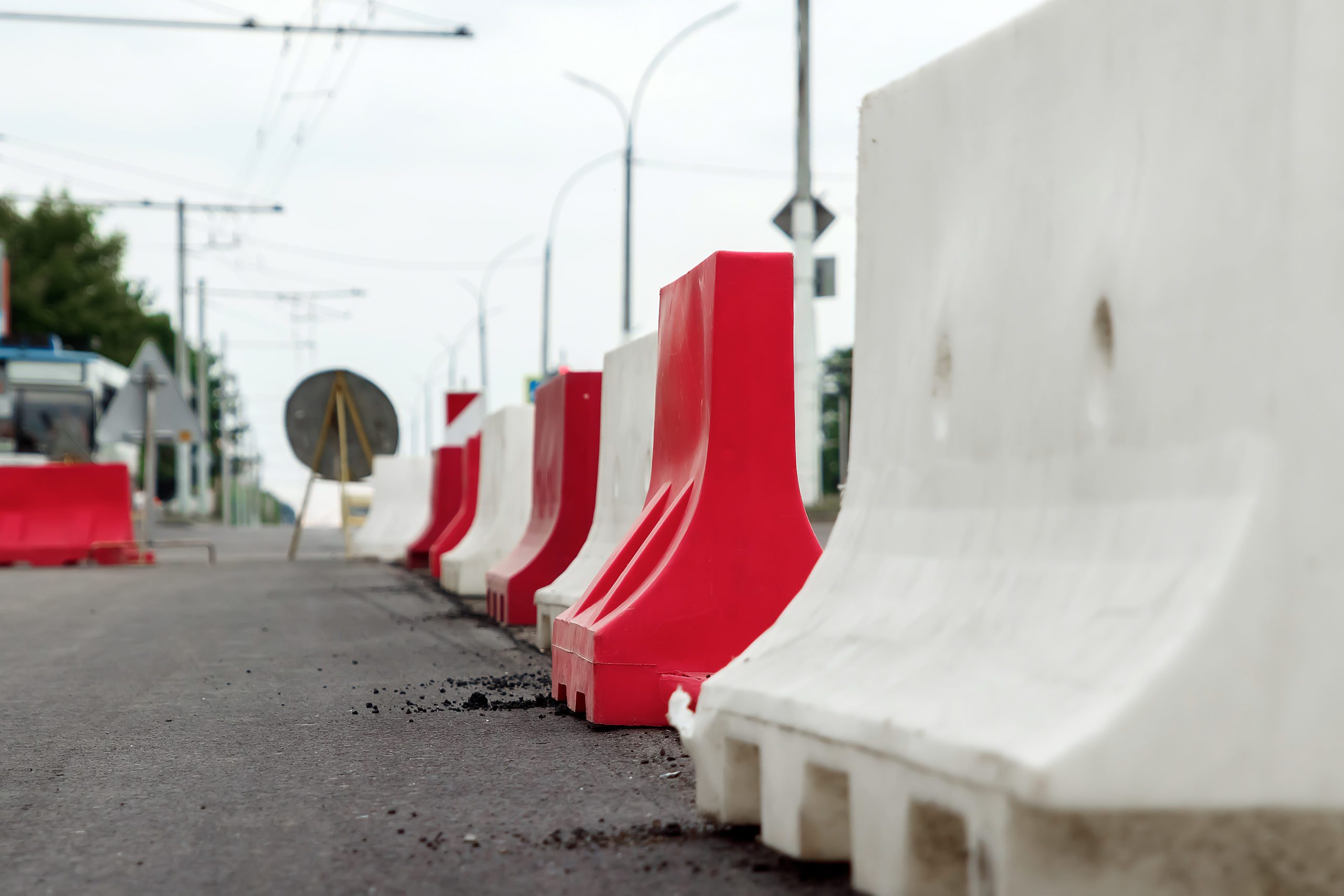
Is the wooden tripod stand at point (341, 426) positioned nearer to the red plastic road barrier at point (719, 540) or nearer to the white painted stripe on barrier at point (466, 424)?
the white painted stripe on barrier at point (466, 424)

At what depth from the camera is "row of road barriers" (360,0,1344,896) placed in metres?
2.75

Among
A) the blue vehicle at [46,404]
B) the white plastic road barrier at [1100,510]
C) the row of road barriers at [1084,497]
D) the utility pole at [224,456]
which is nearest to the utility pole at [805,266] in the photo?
the row of road barriers at [1084,497]

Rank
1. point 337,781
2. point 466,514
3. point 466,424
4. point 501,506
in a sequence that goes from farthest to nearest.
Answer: point 466,424
point 466,514
point 501,506
point 337,781

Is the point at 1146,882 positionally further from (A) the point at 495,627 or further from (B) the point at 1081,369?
(A) the point at 495,627

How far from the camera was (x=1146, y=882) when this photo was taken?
2.73m

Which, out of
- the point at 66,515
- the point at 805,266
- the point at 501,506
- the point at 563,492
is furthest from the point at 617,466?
the point at 66,515

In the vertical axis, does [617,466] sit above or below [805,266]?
below

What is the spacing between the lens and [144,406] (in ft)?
80.4

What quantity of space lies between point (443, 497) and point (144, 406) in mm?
7342

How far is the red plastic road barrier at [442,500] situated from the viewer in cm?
1948

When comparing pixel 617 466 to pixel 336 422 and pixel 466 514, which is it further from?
pixel 336 422

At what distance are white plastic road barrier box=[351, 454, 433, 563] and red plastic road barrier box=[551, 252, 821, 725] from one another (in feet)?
56.6

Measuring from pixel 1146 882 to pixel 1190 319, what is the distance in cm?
106

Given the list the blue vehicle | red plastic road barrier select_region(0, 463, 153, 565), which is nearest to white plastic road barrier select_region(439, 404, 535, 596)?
red plastic road barrier select_region(0, 463, 153, 565)
